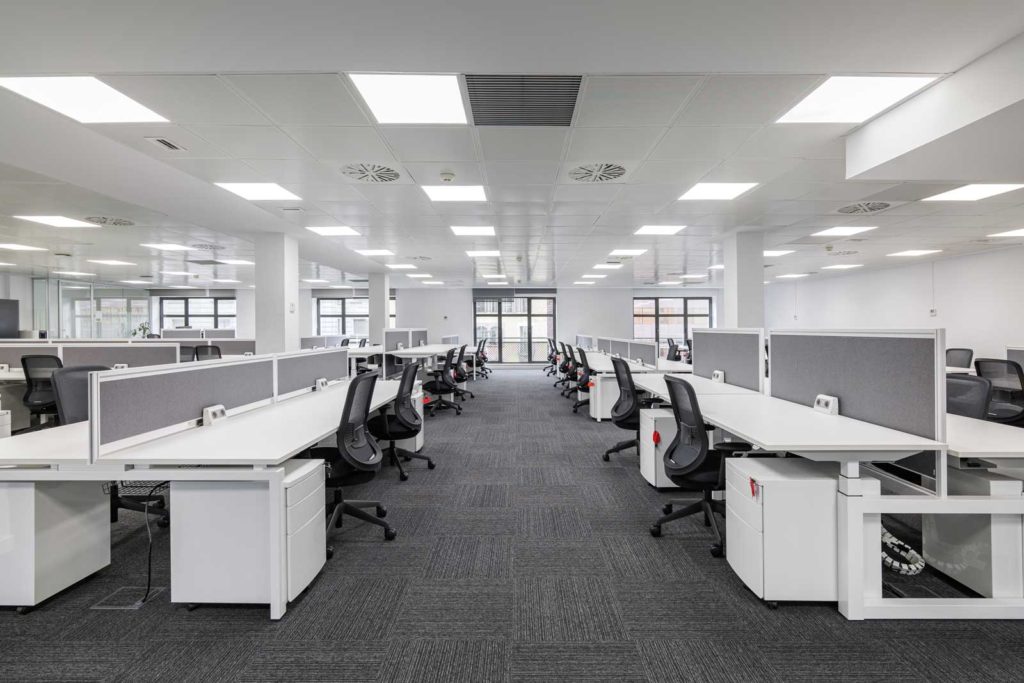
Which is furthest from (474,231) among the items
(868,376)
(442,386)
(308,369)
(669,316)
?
(669,316)

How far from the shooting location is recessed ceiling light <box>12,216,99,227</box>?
451 cm

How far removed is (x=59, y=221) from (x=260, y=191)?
2.86m

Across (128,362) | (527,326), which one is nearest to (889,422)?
(128,362)

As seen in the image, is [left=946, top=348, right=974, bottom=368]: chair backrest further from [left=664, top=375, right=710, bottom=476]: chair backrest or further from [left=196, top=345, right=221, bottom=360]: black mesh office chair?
[left=196, top=345, right=221, bottom=360]: black mesh office chair

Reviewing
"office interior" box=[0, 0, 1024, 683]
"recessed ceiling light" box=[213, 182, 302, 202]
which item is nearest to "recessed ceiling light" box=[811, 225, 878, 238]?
"office interior" box=[0, 0, 1024, 683]

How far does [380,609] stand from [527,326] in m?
10.7

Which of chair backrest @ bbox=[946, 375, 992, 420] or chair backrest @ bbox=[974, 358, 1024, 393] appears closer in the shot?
chair backrest @ bbox=[946, 375, 992, 420]

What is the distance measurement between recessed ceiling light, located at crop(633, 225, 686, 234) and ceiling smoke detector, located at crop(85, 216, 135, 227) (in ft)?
17.9

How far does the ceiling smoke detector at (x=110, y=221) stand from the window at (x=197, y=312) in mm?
8005

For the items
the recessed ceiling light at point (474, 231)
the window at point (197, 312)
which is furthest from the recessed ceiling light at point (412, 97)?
the window at point (197, 312)

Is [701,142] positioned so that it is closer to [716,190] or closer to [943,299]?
[716,190]

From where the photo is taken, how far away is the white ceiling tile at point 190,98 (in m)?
2.04

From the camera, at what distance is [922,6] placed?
5.26ft

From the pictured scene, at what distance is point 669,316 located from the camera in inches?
502
